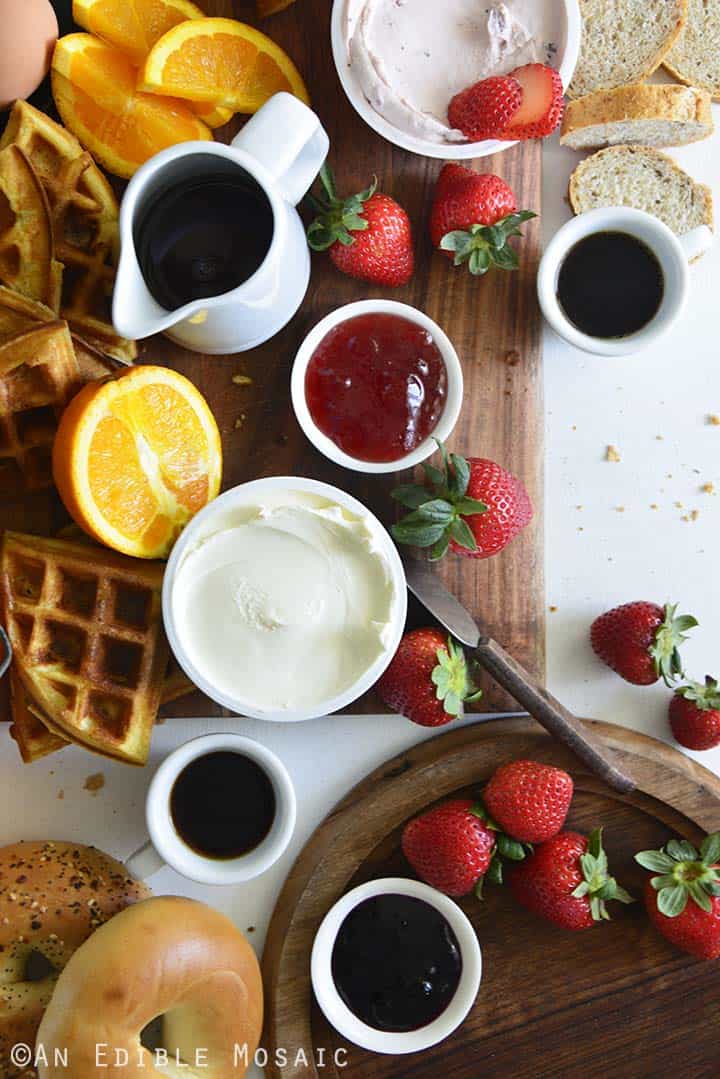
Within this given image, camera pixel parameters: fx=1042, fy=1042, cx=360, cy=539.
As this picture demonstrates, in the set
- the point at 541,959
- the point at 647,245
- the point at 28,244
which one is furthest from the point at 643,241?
the point at 541,959

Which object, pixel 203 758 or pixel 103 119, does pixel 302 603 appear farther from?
pixel 103 119

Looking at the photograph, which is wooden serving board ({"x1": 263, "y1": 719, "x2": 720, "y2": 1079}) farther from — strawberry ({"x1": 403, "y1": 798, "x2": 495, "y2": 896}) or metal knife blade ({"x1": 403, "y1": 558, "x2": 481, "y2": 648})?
metal knife blade ({"x1": 403, "y1": 558, "x2": 481, "y2": 648})

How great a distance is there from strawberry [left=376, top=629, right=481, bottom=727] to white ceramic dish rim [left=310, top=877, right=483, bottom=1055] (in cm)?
29

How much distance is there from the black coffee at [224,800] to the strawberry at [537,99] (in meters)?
1.09

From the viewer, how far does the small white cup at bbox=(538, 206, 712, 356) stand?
1668mm

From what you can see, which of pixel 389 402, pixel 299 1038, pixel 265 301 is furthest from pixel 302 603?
pixel 299 1038

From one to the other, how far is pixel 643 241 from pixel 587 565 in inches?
21.5

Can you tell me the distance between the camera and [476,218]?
165 centimetres

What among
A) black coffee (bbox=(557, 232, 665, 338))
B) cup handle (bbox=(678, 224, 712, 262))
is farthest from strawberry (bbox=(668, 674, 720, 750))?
cup handle (bbox=(678, 224, 712, 262))

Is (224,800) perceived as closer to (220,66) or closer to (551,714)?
(551,714)

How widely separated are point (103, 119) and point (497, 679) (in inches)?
42.7

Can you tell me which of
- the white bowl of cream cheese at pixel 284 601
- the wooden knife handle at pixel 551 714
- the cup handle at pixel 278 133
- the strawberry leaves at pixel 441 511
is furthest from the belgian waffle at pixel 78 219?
the wooden knife handle at pixel 551 714

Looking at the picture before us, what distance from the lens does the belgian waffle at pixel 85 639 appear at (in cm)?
157

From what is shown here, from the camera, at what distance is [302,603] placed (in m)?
1.54
